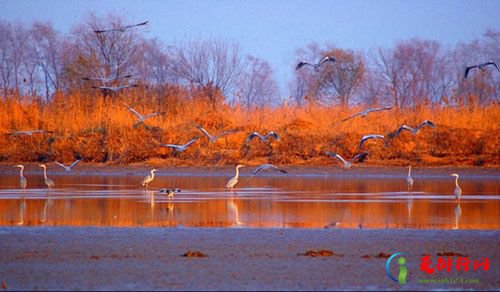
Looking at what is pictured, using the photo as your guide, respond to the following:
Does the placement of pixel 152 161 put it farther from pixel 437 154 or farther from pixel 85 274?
pixel 85 274

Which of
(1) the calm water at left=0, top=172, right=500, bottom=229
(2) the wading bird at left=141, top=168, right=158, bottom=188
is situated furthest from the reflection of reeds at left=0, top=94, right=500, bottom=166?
(2) the wading bird at left=141, top=168, right=158, bottom=188

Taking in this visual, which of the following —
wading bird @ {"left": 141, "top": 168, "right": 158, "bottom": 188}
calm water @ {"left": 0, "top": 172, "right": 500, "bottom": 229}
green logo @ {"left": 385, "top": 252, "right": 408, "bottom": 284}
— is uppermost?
wading bird @ {"left": 141, "top": 168, "right": 158, "bottom": 188}

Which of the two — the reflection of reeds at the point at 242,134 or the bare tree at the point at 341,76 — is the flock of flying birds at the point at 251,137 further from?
the bare tree at the point at 341,76

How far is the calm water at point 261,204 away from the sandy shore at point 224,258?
1459 mm

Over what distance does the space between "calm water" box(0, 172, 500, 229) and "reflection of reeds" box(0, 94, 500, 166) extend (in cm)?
453

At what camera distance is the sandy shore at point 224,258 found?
9617 mm

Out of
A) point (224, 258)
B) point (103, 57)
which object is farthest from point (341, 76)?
point (224, 258)

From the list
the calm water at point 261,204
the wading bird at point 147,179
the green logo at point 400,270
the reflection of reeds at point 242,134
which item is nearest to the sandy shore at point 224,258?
the green logo at point 400,270

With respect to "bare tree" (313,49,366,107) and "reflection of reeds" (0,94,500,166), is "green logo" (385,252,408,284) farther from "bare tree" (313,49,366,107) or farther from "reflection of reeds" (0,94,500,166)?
"bare tree" (313,49,366,107)

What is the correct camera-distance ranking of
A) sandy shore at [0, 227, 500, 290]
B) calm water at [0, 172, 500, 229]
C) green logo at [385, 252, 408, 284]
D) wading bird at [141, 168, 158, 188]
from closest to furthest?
1. sandy shore at [0, 227, 500, 290]
2. green logo at [385, 252, 408, 284]
3. calm water at [0, 172, 500, 229]
4. wading bird at [141, 168, 158, 188]

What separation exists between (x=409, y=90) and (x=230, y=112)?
1080 inches

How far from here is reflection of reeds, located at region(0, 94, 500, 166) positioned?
3275 centimetres

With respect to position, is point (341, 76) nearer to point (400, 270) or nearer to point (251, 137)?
point (251, 137)

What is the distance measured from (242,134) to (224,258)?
76.0ft
